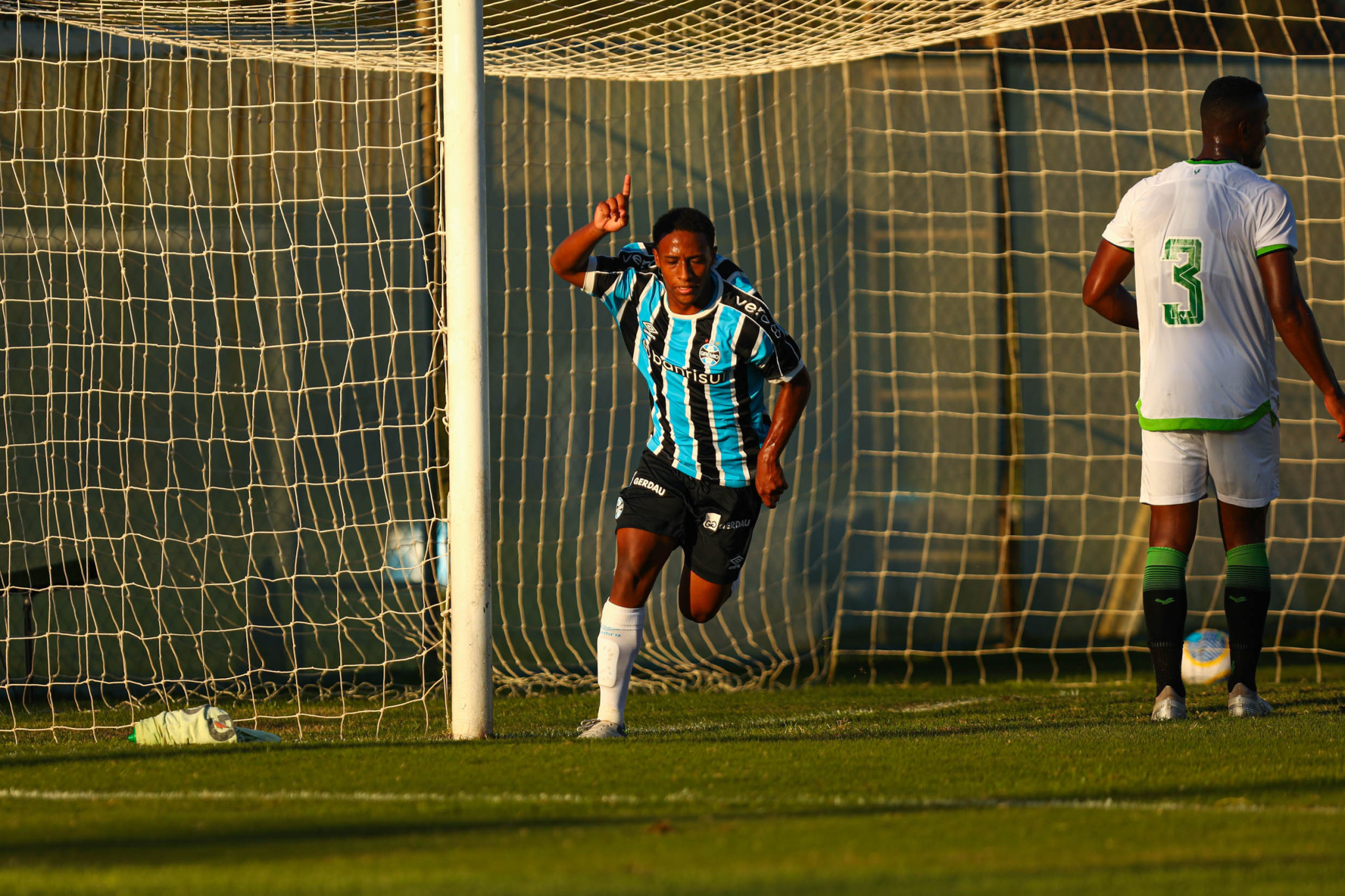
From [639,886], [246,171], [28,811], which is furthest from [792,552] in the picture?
[639,886]

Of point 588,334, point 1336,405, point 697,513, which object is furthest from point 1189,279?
point 588,334

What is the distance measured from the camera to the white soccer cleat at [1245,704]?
4500mm

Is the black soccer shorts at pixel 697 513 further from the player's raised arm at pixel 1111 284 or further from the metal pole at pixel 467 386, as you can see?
the player's raised arm at pixel 1111 284

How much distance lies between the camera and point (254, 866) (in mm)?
2412

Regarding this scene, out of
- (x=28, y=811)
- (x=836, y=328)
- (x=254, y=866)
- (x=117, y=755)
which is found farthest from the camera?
(x=836, y=328)

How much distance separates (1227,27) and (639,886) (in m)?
7.70

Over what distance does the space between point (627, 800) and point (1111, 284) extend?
2.39 m

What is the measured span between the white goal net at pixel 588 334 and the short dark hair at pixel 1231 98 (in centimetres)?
222

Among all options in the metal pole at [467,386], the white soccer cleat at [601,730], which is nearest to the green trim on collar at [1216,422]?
the white soccer cleat at [601,730]

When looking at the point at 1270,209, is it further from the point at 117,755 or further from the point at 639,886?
the point at 117,755

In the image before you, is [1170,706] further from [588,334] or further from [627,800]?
[588,334]

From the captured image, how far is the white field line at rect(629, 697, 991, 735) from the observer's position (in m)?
4.89

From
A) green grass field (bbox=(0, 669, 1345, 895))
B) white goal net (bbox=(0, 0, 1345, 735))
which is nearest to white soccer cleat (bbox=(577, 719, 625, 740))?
green grass field (bbox=(0, 669, 1345, 895))

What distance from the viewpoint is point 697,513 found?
448 centimetres
